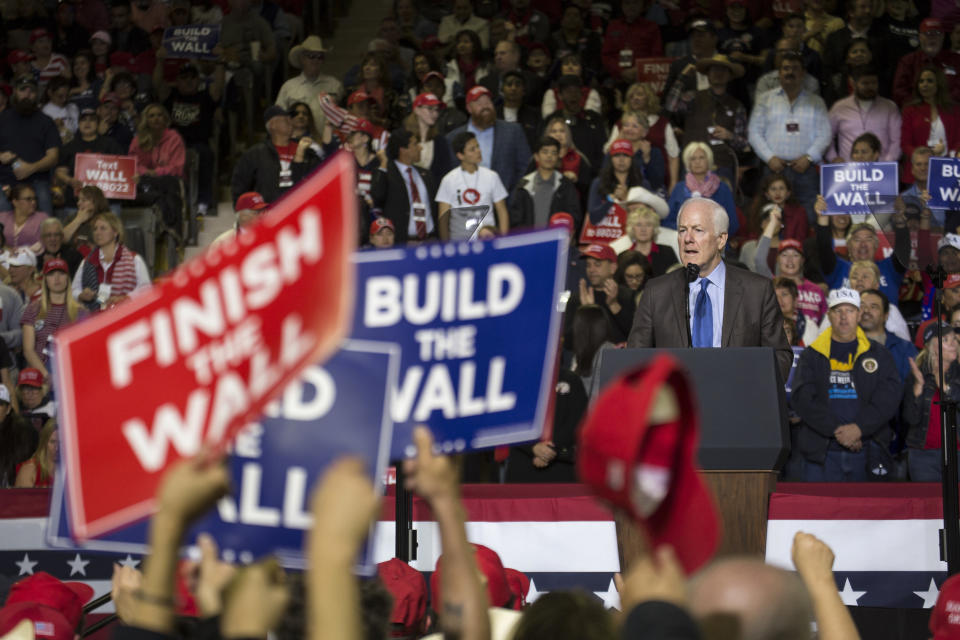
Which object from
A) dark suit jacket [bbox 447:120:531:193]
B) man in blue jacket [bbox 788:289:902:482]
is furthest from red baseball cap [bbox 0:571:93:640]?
dark suit jacket [bbox 447:120:531:193]

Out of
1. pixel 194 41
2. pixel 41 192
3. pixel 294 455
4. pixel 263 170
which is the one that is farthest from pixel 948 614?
pixel 194 41

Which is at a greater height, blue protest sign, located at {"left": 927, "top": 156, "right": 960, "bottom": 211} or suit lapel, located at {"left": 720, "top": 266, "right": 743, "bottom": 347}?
blue protest sign, located at {"left": 927, "top": 156, "right": 960, "bottom": 211}

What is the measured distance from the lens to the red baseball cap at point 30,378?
9.49 meters

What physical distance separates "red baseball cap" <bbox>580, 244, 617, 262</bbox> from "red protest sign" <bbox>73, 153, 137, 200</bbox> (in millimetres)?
3930

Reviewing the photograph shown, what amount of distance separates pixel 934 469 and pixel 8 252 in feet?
22.8

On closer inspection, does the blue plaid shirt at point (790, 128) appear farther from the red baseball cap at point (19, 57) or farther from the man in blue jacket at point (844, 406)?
the red baseball cap at point (19, 57)

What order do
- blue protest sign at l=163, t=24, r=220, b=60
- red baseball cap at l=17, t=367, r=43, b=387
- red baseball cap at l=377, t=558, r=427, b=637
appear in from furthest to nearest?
blue protest sign at l=163, t=24, r=220, b=60
red baseball cap at l=17, t=367, r=43, b=387
red baseball cap at l=377, t=558, r=427, b=637

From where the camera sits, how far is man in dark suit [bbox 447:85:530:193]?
11.5 m

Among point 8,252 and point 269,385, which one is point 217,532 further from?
point 8,252

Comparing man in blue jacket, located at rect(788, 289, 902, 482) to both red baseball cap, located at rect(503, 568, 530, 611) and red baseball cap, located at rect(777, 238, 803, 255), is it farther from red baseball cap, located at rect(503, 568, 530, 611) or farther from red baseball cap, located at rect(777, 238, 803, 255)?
red baseball cap, located at rect(503, 568, 530, 611)

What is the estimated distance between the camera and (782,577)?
6.59 ft

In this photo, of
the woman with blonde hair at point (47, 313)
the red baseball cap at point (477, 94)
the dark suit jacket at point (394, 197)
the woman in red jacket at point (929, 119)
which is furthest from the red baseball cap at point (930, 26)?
the woman with blonde hair at point (47, 313)

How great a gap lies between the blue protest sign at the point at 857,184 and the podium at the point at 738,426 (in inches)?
215

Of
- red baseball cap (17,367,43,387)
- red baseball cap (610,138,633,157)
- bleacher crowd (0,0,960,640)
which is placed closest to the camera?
bleacher crowd (0,0,960,640)
